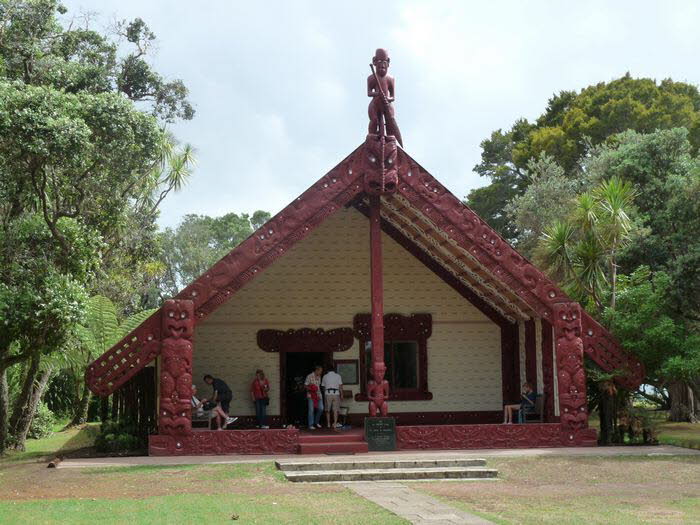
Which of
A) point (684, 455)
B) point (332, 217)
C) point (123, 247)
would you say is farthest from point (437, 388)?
point (123, 247)

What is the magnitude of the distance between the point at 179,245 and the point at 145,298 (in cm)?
1257

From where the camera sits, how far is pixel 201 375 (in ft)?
63.7

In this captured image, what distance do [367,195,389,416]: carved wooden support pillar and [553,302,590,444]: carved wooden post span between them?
10.9 ft

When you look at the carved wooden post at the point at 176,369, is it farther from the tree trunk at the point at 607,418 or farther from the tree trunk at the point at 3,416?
the tree trunk at the point at 607,418

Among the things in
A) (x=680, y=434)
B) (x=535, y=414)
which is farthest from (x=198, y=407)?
(x=680, y=434)

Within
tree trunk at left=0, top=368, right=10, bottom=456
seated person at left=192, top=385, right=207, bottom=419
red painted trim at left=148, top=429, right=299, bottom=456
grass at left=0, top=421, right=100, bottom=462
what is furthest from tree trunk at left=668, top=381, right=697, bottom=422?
tree trunk at left=0, top=368, right=10, bottom=456

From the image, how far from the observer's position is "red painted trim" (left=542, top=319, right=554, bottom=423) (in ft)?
57.2

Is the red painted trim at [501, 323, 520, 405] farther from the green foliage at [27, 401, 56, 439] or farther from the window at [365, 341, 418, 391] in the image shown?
the green foliage at [27, 401, 56, 439]

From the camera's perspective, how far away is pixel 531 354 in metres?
18.9

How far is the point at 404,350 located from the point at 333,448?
17.5 feet

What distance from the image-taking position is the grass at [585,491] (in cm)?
923

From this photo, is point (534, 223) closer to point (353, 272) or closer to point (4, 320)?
point (353, 272)

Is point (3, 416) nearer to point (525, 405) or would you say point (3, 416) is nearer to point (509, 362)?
point (525, 405)

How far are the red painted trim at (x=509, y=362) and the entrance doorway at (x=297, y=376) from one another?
4131 millimetres
